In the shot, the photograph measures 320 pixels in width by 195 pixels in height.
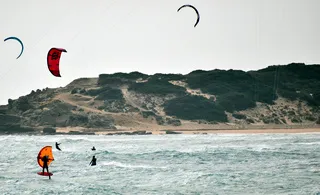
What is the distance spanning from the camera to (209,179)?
3516cm

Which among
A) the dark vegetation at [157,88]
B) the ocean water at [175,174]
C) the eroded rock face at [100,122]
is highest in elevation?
the dark vegetation at [157,88]

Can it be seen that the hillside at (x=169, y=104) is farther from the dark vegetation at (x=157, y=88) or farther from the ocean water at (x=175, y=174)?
the ocean water at (x=175, y=174)

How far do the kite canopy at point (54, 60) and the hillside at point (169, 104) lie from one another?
326 ft

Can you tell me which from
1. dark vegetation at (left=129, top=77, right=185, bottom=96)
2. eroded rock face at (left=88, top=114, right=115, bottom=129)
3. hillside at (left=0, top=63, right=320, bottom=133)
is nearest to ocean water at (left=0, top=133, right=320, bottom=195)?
hillside at (left=0, top=63, right=320, bottom=133)

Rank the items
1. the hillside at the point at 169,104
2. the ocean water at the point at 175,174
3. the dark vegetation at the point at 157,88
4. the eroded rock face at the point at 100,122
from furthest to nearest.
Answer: the dark vegetation at the point at 157,88, the hillside at the point at 169,104, the eroded rock face at the point at 100,122, the ocean water at the point at 175,174

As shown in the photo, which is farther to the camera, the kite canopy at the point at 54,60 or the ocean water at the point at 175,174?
the kite canopy at the point at 54,60

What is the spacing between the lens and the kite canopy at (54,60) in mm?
36569

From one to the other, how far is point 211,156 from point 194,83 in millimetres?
132397

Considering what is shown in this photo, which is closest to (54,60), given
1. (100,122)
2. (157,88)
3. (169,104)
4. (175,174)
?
(175,174)

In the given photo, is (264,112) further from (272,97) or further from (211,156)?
(211,156)

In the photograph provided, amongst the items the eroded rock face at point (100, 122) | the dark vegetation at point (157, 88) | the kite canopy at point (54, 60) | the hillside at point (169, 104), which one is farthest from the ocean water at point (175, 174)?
the dark vegetation at point (157, 88)

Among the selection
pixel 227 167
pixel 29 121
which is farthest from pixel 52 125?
pixel 227 167

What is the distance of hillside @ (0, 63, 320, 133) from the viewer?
148m

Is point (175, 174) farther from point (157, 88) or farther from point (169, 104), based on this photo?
point (157, 88)
